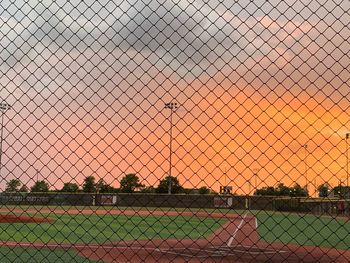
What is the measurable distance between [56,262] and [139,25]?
5.99 meters

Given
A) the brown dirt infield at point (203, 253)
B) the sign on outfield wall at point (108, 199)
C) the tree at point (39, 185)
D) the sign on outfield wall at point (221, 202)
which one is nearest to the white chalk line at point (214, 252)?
the brown dirt infield at point (203, 253)

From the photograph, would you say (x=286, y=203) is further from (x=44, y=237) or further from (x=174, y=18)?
(x=174, y=18)

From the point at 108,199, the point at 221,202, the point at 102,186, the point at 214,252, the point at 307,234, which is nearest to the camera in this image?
the point at 102,186

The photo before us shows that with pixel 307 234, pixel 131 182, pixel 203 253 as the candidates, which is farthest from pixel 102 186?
pixel 131 182

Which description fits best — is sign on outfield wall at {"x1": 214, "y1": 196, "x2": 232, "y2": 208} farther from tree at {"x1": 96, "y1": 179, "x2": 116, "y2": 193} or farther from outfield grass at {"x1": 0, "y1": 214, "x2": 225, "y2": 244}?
tree at {"x1": 96, "y1": 179, "x2": 116, "y2": 193}

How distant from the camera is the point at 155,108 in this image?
4555 millimetres

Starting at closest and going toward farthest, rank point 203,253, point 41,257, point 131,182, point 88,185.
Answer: point 88,185
point 41,257
point 203,253
point 131,182

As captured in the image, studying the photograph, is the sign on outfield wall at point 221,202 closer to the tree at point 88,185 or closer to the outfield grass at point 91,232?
the outfield grass at point 91,232

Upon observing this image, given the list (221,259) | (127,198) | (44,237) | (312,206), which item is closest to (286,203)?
(312,206)

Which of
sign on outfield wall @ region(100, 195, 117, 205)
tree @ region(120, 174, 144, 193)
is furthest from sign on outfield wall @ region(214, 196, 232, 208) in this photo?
sign on outfield wall @ region(100, 195, 117, 205)

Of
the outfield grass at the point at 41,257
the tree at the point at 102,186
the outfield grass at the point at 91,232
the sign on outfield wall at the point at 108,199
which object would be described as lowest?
the outfield grass at the point at 41,257

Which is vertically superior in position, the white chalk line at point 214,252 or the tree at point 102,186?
the tree at point 102,186

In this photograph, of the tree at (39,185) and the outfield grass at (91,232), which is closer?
the tree at (39,185)

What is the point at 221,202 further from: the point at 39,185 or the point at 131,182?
the point at 39,185
